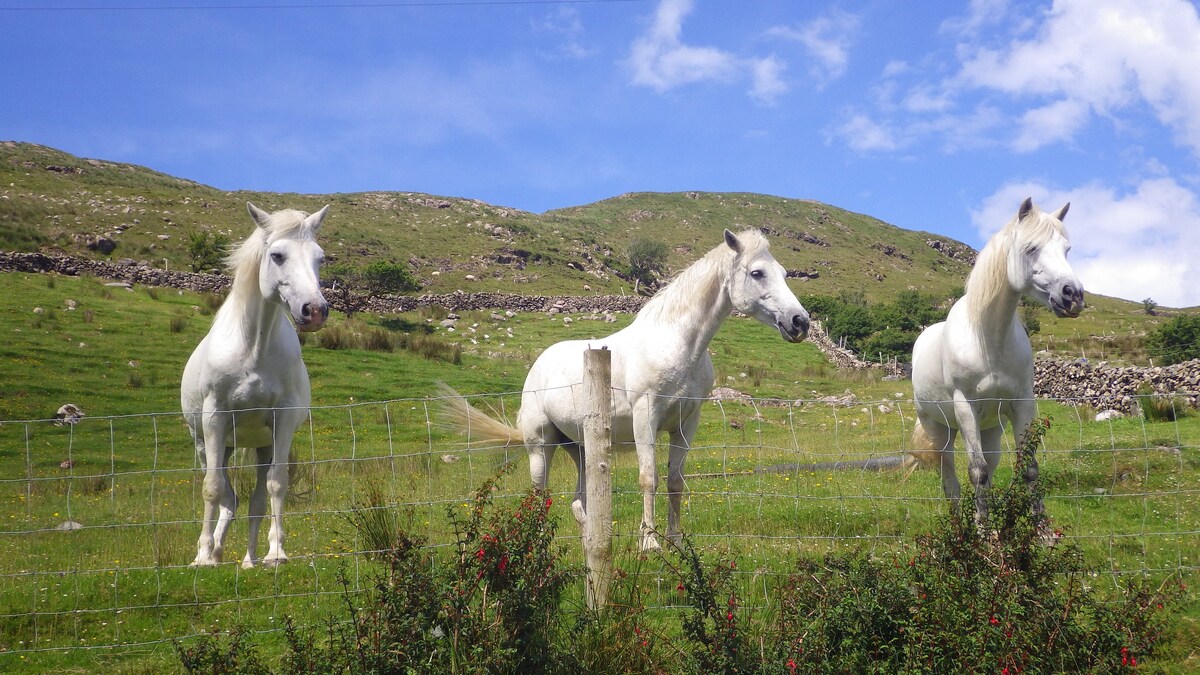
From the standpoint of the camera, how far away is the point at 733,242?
6.13m

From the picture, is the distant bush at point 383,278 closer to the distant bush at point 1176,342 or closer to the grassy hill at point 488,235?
the grassy hill at point 488,235

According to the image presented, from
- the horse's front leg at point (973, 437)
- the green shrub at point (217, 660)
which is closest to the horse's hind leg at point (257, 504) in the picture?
the green shrub at point (217, 660)

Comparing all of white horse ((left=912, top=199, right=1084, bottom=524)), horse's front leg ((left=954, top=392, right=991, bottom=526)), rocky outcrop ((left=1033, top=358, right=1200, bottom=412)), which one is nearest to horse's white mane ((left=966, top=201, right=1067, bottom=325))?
white horse ((left=912, top=199, right=1084, bottom=524))

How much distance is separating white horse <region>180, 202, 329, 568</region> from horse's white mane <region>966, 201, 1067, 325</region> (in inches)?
189

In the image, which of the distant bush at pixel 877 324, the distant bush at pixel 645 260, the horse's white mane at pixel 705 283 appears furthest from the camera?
the distant bush at pixel 645 260

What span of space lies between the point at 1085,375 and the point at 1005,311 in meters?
18.1

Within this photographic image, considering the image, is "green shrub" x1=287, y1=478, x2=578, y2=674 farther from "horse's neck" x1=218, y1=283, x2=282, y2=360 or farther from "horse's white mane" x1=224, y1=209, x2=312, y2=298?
"horse's white mane" x1=224, y1=209, x2=312, y2=298

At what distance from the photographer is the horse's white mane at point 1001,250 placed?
5633 mm

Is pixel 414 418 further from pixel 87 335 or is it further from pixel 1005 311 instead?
pixel 1005 311

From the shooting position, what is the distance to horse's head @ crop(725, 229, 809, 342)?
5.96 metres

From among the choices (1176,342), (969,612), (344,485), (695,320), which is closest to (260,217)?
(695,320)

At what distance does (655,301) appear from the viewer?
6.52m

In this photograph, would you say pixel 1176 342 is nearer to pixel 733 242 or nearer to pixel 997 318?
pixel 997 318

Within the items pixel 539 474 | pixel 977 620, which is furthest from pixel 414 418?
pixel 977 620
